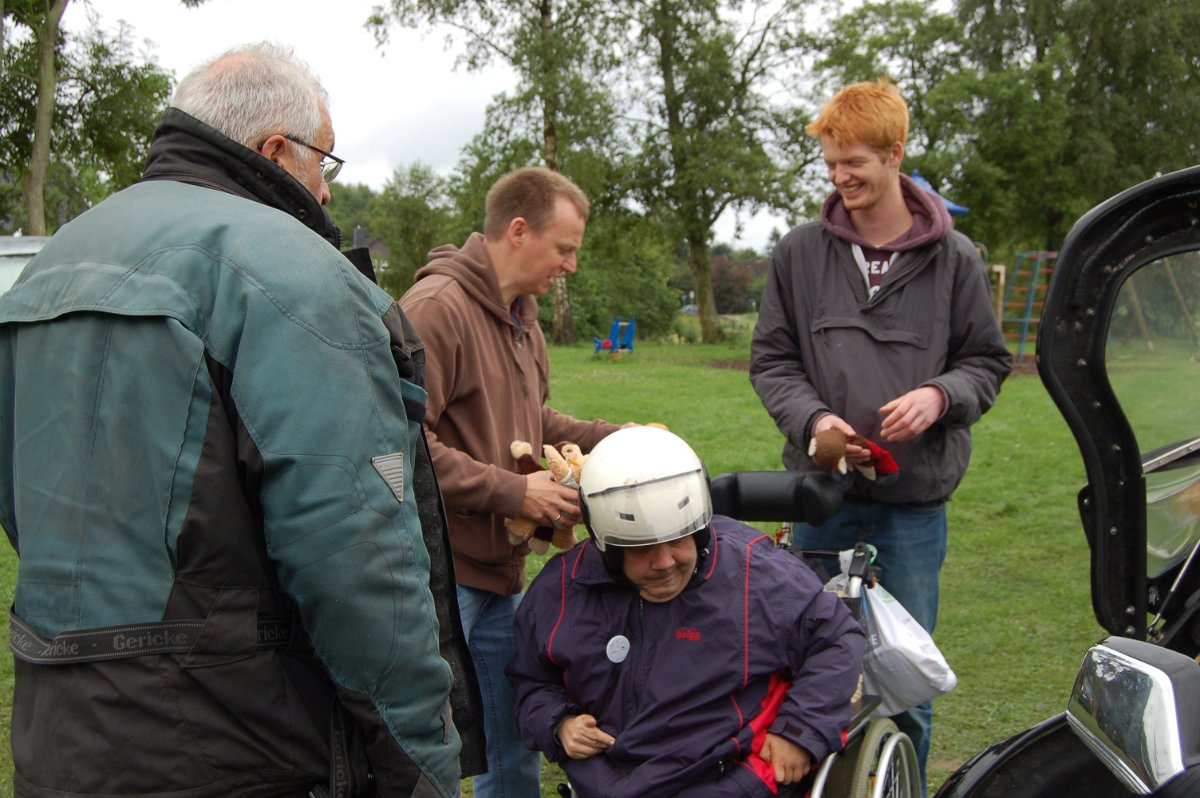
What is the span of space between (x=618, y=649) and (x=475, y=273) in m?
1.21

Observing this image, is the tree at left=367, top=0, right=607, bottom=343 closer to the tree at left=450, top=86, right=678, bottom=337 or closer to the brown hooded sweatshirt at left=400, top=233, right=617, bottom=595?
the tree at left=450, top=86, right=678, bottom=337

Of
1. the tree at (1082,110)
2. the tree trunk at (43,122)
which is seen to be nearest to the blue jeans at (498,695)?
the tree trunk at (43,122)

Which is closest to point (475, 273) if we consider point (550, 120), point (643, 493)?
point (643, 493)

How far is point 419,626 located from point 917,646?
1.85 meters

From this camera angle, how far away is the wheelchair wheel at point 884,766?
2873mm

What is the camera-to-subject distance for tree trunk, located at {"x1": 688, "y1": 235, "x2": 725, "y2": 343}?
3156cm

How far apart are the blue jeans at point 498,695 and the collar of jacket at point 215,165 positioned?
62.0 inches

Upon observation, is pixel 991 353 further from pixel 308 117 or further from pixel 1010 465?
pixel 1010 465

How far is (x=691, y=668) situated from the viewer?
2867 mm

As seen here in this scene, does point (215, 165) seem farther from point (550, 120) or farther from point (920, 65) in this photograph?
point (920, 65)

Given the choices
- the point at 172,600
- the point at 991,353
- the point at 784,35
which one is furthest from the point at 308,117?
the point at 784,35

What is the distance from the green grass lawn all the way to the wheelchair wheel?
1183mm

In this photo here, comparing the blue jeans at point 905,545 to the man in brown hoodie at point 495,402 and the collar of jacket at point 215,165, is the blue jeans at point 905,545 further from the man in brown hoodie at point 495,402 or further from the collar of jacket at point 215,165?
the collar of jacket at point 215,165

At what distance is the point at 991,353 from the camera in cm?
364
